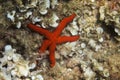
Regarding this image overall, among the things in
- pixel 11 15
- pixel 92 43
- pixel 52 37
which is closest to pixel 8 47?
pixel 11 15

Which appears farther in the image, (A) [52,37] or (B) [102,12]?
(B) [102,12]

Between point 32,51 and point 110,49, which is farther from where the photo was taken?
point 110,49

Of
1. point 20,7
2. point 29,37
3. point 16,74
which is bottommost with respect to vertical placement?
point 16,74

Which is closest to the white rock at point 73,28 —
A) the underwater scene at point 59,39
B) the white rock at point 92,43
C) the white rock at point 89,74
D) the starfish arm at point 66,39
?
the underwater scene at point 59,39

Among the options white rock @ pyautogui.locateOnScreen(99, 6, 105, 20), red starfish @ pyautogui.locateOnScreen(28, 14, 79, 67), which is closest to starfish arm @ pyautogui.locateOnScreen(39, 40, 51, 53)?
red starfish @ pyautogui.locateOnScreen(28, 14, 79, 67)

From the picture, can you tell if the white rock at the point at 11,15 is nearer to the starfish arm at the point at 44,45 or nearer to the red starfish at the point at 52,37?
the red starfish at the point at 52,37

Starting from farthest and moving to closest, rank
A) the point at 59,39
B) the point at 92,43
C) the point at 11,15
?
the point at 92,43, the point at 59,39, the point at 11,15

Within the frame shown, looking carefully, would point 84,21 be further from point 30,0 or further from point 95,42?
point 30,0

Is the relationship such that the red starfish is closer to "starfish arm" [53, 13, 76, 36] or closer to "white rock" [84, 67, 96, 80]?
"starfish arm" [53, 13, 76, 36]

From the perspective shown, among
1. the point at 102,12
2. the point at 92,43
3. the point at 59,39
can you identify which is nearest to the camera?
the point at 59,39

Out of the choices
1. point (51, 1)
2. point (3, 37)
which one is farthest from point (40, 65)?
point (51, 1)

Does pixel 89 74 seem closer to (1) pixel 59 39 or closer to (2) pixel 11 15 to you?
(1) pixel 59 39
